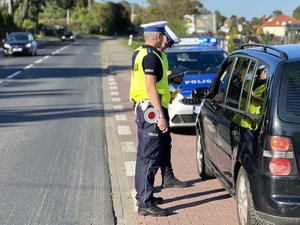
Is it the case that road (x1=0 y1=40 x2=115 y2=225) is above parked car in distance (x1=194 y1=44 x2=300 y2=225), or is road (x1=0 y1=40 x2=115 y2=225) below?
below

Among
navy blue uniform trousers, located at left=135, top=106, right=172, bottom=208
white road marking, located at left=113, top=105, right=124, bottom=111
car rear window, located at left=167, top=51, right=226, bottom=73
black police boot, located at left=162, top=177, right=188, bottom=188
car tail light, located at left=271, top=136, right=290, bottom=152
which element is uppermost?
car rear window, located at left=167, top=51, right=226, bottom=73

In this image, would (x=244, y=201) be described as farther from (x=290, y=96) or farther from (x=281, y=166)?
(x=290, y=96)

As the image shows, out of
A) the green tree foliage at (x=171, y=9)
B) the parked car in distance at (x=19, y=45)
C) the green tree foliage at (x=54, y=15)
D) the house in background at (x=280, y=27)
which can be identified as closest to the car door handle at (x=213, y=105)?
Result: the house in background at (x=280, y=27)

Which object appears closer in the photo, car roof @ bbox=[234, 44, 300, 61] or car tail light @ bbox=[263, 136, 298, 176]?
car tail light @ bbox=[263, 136, 298, 176]

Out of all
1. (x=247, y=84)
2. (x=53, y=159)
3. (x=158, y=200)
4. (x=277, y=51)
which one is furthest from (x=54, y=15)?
(x=277, y=51)

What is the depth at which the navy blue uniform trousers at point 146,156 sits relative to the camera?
539 cm

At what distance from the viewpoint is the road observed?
583 centimetres

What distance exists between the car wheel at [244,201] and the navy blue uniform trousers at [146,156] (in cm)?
91

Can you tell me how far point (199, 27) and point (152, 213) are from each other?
34.5 m

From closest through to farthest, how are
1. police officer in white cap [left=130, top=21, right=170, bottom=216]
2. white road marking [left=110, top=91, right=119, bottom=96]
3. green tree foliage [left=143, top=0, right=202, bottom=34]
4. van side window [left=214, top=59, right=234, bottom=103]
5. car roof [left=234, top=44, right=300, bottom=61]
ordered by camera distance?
car roof [left=234, top=44, right=300, bottom=61]
police officer in white cap [left=130, top=21, right=170, bottom=216]
van side window [left=214, top=59, right=234, bottom=103]
white road marking [left=110, top=91, right=119, bottom=96]
green tree foliage [left=143, top=0, right=202, bottom=34]

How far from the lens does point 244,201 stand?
15.6 feet

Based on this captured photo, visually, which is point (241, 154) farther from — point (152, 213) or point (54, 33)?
point (54, 33)

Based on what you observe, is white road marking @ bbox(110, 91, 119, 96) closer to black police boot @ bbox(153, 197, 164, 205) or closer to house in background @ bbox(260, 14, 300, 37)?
black police boot @ bbox(153, 197, 164, 205)

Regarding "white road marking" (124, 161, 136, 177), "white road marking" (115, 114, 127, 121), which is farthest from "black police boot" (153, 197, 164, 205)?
"white road marking" (115, 114, 127, 121)
